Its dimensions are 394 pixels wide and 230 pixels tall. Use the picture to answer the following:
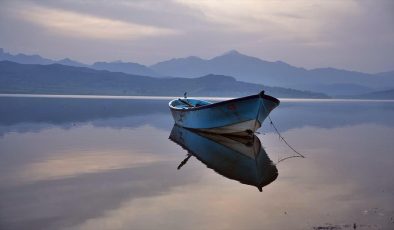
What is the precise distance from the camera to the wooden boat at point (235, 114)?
27297mm

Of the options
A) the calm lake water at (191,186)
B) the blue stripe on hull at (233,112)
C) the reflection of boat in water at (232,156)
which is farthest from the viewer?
the blue stripe on hull at (233,112)

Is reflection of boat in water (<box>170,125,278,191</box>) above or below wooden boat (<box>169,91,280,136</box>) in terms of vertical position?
below

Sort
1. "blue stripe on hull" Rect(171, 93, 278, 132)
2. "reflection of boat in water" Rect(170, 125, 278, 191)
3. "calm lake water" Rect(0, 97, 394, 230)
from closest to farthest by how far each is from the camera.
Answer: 1. "calm lake water" Rect(0, 97, 394, 230)
2. "reflection of boat in water" Rect(170, 125, 278, 191)
3. "blue stripe on hull" Rect(171, 93, 278, 132)

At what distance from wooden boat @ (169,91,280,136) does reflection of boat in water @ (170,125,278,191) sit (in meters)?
0.70

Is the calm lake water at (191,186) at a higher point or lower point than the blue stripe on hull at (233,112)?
lower

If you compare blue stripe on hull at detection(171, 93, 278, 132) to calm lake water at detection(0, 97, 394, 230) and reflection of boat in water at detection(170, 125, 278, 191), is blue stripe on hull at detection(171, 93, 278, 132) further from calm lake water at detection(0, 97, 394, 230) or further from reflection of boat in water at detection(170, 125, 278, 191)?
calm lake water at detection(0, 97, 394, 230)

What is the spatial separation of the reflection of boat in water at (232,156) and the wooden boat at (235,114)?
70 centimetres

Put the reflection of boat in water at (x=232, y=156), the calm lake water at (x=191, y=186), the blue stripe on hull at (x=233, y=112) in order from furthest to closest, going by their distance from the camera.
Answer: the blue stripe on hull at (x=233, y=112)
the reflection of boat in water at (x=232, y=156)
the calm lake water at (x=191, y=186)

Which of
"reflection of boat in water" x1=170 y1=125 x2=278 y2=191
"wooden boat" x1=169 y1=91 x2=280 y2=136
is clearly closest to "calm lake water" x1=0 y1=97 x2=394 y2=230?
"reflection of boat in water" x1=170 y1=125 x2=278 y2=191

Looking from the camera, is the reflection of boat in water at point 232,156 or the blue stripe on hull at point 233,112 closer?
the reflection of boat in water at point 232,156

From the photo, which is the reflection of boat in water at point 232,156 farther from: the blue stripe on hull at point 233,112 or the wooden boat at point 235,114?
the blue stripe on hull at point 233,112

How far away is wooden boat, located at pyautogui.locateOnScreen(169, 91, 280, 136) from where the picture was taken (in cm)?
2730

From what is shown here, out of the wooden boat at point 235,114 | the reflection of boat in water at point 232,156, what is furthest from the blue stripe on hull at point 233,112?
the reflection of boat in water at point 232,156

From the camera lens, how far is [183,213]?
11312 millimetres
